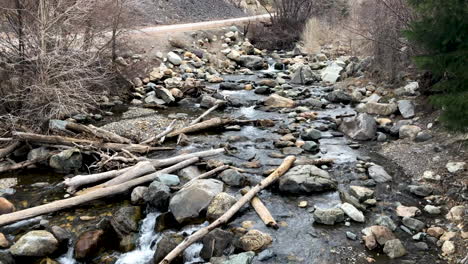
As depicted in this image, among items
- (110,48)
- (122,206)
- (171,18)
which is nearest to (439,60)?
(122,206)

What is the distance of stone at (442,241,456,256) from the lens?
6012mm

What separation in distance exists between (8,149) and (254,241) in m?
6.45

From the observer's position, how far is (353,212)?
7.05 metres

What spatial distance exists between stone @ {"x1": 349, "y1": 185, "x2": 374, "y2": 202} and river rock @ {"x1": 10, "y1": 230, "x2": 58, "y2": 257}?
524cm

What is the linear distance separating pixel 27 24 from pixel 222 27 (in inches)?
672

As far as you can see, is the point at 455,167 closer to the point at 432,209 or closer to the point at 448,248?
the point at 432,209

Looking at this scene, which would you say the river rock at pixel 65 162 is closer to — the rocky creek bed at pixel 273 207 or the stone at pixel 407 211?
the rocky creek bed at pixel 273 207

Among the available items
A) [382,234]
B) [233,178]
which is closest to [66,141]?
[233,178]

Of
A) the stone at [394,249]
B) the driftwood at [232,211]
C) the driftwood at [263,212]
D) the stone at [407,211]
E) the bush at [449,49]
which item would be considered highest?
the bush at [449,49]

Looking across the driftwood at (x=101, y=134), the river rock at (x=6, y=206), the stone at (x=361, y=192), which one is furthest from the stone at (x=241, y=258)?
the driftwood at (x=101, y=134)

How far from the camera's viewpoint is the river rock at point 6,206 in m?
7.20

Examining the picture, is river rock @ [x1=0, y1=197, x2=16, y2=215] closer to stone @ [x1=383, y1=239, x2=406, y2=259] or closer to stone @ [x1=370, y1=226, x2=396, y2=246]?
stone @ [x1=370, y1=226, x2=396, y2=246]

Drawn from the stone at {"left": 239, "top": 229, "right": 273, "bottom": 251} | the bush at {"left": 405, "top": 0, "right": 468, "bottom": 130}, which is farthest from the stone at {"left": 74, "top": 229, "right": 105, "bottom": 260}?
the bush at {"left": 405, "top": 0, "right": 468, "bottom": 130}

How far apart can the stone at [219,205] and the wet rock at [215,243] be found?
2.15 ft
